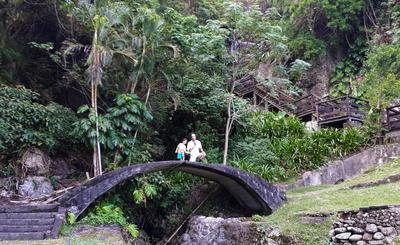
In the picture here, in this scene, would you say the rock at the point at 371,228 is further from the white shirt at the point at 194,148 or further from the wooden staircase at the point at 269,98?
the wooden staircase at the point at 269,98

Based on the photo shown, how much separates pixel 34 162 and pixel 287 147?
946 centimetres

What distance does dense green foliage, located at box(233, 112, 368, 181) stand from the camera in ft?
57.2

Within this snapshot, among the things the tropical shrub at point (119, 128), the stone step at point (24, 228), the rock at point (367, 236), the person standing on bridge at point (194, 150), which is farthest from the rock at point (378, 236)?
the stone step at point (24, 228)

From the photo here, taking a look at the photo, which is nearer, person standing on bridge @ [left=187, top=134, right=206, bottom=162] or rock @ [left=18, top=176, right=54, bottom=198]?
rock @ [left=18, top=176, right=54, bottom=198]

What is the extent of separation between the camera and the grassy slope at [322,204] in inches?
448

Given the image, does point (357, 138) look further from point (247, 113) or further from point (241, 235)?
point (241, 235)

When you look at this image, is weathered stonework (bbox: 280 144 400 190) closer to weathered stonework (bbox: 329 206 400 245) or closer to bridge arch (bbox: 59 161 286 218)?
bridge arch (bbox: 59 161 286 218)

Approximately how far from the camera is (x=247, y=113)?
19.0m

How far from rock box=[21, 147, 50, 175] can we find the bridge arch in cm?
285

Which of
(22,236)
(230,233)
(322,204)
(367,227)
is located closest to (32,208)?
(22,236)

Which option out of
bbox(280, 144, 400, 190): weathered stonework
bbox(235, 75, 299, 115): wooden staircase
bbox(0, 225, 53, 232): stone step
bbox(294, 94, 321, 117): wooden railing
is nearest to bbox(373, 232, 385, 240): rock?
bbox(280, 144, 400, 190): weathered stonework

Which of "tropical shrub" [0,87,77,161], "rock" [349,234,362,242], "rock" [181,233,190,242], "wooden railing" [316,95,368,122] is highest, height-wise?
"wooden railing" [316,95,368,122]

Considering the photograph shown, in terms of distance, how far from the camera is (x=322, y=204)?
1257cm

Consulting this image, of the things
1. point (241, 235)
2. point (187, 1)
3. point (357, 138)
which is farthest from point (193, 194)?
point (187, 1)
